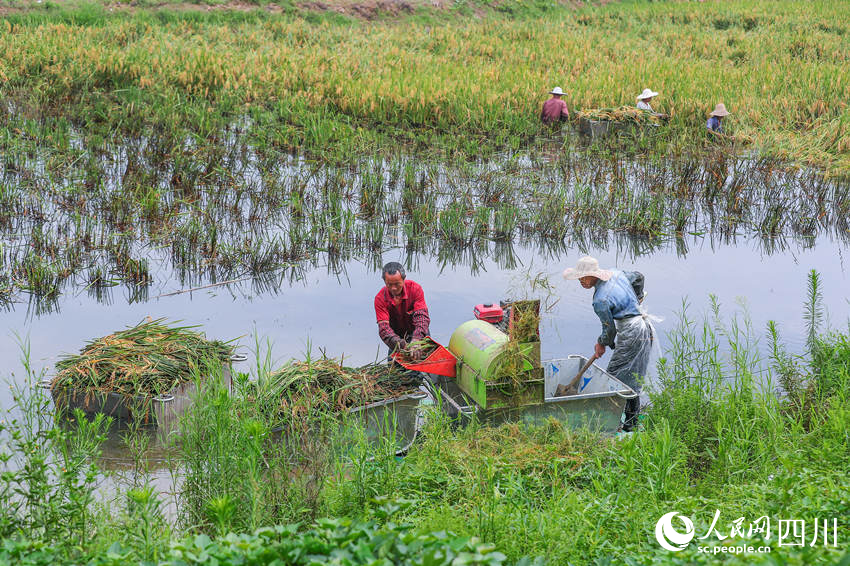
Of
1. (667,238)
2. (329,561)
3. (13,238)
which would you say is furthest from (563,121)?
(329,561)

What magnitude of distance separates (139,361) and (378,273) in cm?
394

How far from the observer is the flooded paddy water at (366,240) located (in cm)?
853

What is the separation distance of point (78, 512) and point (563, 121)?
13.0 m

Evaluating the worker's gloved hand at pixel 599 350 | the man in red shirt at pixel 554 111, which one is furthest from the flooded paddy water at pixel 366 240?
the man in red shirt at pixel 554 111

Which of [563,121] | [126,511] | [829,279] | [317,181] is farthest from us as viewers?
[563,121]

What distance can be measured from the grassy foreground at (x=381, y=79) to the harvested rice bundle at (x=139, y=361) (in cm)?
701

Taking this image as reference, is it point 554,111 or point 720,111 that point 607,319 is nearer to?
point 554,111

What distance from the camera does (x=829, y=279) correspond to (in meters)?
9.80

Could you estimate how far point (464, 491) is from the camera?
5.09 meters

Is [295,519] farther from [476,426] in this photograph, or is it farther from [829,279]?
[829,279]

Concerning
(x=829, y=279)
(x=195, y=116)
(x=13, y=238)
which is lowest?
(x=829, y=279)

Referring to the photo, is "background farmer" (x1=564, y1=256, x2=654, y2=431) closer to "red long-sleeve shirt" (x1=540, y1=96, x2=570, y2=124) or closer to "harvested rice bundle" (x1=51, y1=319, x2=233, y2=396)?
"harvested rice bundle" (x1=51, y1=319, x2=233, y2=396)

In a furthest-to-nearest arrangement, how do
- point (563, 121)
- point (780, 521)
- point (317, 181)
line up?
point (563, 121) < point (317, 181) < point (780, 521)

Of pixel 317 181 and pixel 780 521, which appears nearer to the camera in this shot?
pixel 780 521
